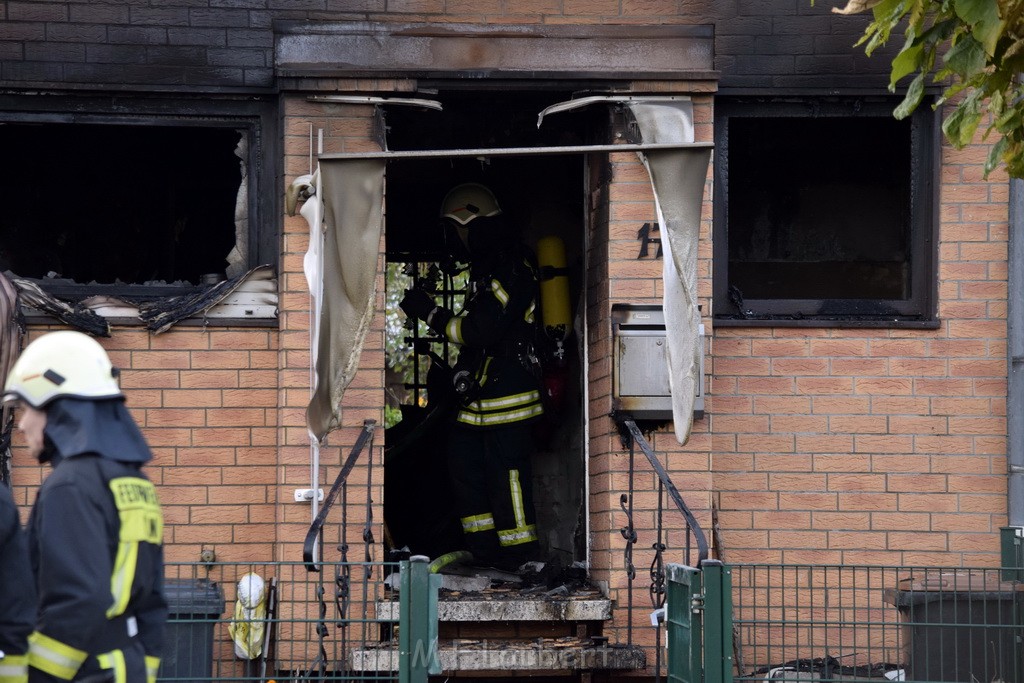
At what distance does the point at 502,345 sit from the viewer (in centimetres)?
884

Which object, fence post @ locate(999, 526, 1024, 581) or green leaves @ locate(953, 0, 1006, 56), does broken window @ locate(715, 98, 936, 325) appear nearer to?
fence post @ locate(999, 526, 1024, 581)

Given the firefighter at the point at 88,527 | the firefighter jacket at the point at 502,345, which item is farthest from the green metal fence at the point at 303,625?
the firefighter at the point at 88,527

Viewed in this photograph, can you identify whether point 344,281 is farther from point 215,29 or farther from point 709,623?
point 709,623

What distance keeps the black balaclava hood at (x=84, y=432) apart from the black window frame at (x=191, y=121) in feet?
11.3

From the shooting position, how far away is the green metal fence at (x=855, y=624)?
614cm

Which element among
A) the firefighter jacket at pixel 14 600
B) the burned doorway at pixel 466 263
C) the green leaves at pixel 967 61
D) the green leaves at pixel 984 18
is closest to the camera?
the firefighter jacket at pixel 14 600

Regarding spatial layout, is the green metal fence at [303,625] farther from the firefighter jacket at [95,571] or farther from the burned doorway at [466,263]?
the firefighter jacket at [95,571]

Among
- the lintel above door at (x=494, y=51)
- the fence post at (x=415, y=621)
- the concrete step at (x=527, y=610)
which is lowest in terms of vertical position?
the concrete step at (x=527, y=610)

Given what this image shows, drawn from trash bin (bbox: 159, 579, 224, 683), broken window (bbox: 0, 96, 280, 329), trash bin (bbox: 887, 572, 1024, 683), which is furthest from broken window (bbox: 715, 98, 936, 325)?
trash bin (bbox: 159, 579, 224, 683)

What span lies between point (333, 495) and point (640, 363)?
1.74m

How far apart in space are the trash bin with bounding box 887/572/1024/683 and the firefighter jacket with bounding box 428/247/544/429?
2.52 m

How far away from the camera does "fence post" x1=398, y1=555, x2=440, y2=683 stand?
6.32 m

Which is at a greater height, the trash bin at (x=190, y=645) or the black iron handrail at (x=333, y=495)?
the black iron handrail at (x=333, y=495)

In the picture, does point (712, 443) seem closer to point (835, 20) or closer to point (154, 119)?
point (835, 20)
